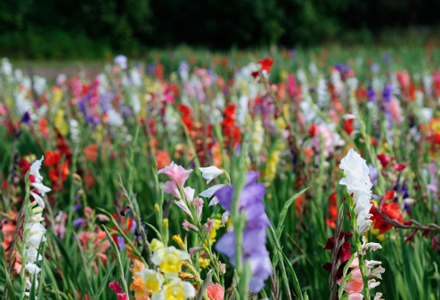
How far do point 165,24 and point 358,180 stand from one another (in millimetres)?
27054

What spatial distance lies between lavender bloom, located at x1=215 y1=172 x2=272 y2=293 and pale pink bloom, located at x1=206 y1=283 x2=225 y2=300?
0.97ft

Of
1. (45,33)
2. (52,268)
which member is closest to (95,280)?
(52,268)

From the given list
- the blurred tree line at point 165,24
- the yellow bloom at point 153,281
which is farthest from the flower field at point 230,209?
the blurred tree line at point 165,24

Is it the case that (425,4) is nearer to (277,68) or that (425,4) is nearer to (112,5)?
(112,5)

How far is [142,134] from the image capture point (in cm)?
327

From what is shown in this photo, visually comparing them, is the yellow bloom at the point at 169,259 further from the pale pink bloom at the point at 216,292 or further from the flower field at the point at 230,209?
the pale pink bloom at the point at 216,292

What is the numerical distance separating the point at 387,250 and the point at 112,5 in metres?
27.2

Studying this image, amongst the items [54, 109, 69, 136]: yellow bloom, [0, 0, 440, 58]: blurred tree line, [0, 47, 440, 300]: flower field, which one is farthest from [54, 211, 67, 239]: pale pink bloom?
[0, 0, 440, 58]: blurred tree line

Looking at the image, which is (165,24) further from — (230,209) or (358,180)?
(230,209)

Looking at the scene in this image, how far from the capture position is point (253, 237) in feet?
1.64

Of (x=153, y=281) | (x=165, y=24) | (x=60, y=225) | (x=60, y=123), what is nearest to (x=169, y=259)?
(x=153, y=281)

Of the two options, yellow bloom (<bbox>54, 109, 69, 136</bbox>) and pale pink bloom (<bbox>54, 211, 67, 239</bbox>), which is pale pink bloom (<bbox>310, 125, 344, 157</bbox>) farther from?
yellow bloom (<bbox>54, 109, 69, 136</bbox>)

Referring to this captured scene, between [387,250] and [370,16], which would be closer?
[387,250]

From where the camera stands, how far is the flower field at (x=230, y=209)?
72 cm
